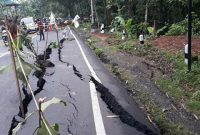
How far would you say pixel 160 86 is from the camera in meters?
8.65

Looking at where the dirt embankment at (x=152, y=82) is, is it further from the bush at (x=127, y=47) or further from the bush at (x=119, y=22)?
the bush at (x=119, y=22)

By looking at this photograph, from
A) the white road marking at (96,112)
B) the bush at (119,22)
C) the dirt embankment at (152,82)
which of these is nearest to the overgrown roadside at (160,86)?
the dirt embankment at (152,82)

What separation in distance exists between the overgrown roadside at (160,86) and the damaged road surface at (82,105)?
0.86 ft

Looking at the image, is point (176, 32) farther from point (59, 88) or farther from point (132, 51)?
point (59, 88)

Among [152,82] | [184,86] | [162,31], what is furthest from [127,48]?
[184,86]

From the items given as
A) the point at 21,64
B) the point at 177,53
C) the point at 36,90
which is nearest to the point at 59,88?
the point at 36,90

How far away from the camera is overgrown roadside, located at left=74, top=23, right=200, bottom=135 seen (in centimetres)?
609

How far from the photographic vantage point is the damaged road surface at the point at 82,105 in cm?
579

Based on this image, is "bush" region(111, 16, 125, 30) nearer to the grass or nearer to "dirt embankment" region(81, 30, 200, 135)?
"dirt embankment" region(81, 30, 200, 135)

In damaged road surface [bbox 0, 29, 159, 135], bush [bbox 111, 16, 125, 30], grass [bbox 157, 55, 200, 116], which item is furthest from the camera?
bush [bbox 111, 16, 125, 30]

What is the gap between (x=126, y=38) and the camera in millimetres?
21812

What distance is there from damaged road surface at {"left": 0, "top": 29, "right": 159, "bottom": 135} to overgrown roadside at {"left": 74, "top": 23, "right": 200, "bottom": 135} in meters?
0.26

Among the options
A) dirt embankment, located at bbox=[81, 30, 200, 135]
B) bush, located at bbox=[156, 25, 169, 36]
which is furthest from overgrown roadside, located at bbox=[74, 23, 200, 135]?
bush, located at bbox=[156, 25, 169, 36]

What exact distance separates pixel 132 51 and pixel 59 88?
7188 mm
